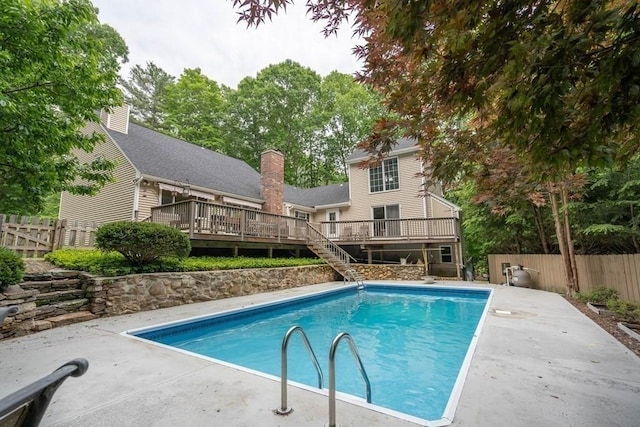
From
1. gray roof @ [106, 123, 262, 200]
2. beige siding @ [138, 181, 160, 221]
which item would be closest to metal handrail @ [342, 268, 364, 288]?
gray roof @ [106, 123, 262, 200]

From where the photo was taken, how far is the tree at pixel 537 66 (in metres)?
1.91

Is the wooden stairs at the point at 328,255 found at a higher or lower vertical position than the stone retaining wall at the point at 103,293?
higher

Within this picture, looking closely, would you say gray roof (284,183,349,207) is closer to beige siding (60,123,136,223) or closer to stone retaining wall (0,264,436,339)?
beige siding (60,123,136,223)

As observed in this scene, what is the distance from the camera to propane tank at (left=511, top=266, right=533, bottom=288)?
36.8 ft

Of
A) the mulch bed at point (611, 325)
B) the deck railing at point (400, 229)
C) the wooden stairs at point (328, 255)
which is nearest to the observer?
the mulch bed at point (611, 325)

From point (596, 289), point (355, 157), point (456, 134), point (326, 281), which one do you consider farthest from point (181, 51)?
point (596, 289)

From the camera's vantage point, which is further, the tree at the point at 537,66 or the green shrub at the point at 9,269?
the green shrub at the point at 9,269

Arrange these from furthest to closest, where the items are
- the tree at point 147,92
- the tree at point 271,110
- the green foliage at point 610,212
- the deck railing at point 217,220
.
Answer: the tree at point 147,92, the tree at point 271,110, the deck railing at point 217,220, the green foliage at point 610,212

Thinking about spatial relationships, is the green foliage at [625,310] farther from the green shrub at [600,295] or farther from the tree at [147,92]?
the tree at [147,92]

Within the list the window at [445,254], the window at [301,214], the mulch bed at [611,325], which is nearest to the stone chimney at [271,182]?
the window at [301,214]

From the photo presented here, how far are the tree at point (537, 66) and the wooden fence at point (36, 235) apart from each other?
10273 millimetres

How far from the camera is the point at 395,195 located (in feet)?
57.3

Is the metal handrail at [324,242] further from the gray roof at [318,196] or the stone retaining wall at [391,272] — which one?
the gray roof at [318,196]

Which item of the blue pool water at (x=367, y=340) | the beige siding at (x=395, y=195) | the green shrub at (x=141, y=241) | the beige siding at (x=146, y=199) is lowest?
the blue pool water at (x=367, y=340)
